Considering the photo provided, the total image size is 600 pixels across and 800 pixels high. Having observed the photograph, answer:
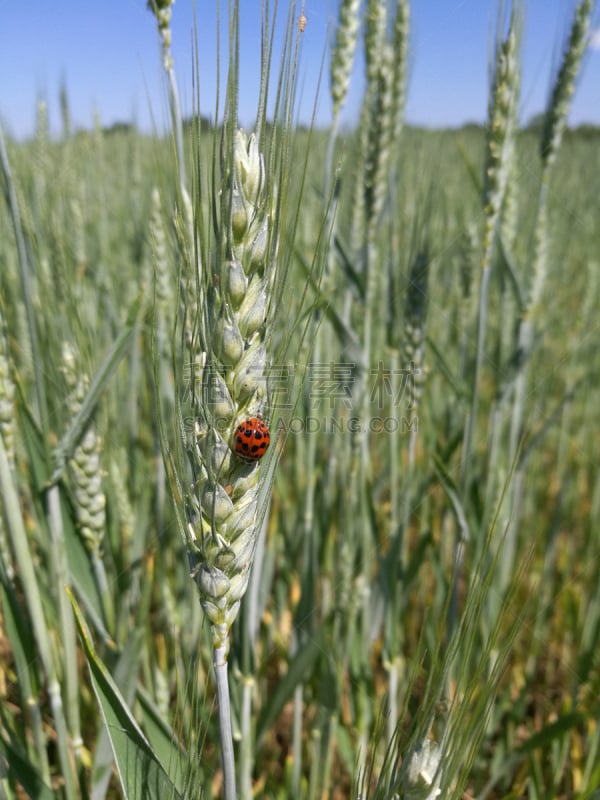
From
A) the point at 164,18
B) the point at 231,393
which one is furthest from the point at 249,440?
the point at 164,18

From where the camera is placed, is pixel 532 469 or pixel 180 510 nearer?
pixel 180 510

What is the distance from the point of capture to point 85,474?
31.4 inches

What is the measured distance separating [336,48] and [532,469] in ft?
3.86

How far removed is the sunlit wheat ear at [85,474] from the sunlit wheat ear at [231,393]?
Answer: 351mm

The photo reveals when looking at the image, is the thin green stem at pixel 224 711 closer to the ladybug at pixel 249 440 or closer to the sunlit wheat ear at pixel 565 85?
the ladybug at pixel 249 440

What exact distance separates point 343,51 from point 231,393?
88cm

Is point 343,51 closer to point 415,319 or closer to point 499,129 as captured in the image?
point 499,129

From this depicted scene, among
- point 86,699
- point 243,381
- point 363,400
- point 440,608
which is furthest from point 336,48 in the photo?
point 86,699

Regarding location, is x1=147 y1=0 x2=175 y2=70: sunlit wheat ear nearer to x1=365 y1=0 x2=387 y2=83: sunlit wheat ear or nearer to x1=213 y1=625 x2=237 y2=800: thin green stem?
x1=365 y1=0 x2=387 y2=83: sunlit wheat ear

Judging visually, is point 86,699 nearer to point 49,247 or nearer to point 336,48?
point 49,247

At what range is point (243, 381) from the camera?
48cm

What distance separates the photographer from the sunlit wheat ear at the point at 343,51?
105 centimetres

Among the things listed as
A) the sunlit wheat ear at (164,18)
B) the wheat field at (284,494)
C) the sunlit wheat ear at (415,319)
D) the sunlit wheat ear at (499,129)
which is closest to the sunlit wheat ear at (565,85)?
the wheat field at (284,494)

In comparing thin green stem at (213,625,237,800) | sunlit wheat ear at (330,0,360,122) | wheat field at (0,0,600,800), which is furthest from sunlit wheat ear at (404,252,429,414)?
thin green stem at (213,625,237,800)
